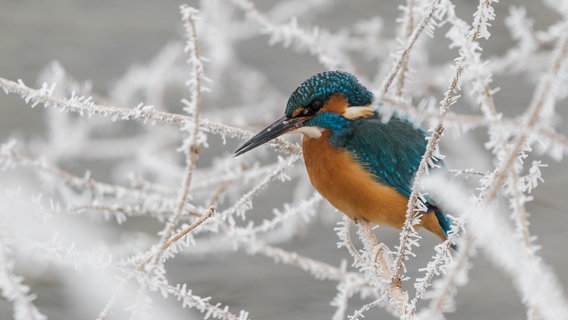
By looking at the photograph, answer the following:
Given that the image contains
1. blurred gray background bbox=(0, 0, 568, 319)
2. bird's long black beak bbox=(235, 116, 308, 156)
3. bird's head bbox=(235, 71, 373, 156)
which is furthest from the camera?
blurred gray background bbox=(0, 0, 568, 319)

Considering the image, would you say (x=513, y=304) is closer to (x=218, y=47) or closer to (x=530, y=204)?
(x=530, y=204)

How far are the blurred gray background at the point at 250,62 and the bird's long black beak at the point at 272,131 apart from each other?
1610mm

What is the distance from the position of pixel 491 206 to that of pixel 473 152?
301 cm

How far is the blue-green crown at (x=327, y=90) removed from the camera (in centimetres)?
211

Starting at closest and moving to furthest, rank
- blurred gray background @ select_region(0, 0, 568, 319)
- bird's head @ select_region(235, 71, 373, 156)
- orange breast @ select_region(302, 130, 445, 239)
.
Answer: bird's head @ select_region(235, 71, 373, 156), orange breast @ select_region(302, 130, 445, 239), blurred gray background @ select_region(0, 0, 568, 319)

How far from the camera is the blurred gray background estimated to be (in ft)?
12.4

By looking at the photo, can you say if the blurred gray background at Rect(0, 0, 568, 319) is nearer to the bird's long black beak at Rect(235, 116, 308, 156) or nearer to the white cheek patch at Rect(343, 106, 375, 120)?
the white cheek patch at Rect(343, 106, 375, 120)

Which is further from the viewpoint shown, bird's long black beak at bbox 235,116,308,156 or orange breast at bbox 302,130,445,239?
orange breast at bbox 302,130,445,239

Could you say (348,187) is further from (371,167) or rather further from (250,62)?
(250,62)

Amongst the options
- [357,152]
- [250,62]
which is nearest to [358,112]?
[357,152]

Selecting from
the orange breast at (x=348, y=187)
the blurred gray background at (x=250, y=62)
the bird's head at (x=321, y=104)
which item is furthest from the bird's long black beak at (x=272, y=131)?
the blurred gray background at (x=250, y=62)

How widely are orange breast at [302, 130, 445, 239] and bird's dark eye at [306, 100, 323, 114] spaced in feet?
0.33

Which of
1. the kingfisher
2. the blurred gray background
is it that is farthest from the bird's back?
the blurred gray background

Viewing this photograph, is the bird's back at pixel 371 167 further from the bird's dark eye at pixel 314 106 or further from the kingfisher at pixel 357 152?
the bird's dark eye at pixel 314 106
